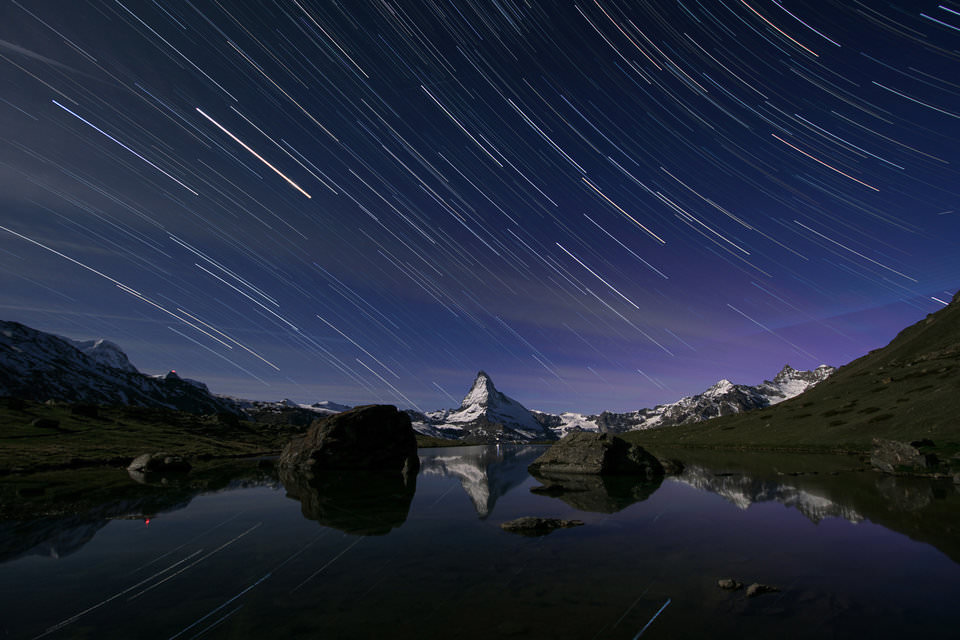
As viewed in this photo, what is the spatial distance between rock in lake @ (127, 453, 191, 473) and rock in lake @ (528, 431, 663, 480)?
48.5 metres

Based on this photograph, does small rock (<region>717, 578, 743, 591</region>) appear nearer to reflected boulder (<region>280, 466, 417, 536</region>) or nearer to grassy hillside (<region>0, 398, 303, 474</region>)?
reflected boulder (<region>280, 466, 417, 536</region>)

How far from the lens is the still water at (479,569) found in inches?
400

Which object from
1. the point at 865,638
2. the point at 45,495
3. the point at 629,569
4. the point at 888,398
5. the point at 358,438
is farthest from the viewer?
the point at 888,398

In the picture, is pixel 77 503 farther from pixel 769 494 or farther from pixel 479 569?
pixel 769 494

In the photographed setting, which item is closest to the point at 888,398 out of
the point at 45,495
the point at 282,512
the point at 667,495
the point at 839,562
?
the point at 667,495

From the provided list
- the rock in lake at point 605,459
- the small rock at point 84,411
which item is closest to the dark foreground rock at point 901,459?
the rock in lake at point 605,459

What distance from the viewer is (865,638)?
30.2 feet

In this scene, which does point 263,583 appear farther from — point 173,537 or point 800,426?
point 800,426

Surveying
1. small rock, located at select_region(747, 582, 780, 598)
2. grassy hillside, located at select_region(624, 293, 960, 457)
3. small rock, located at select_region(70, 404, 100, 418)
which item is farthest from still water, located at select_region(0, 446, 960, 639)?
small rock, located at select_region(70, 404, 100, 418)

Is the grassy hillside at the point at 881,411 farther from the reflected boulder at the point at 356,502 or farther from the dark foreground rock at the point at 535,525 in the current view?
the reflected boulder at the point at 356,502

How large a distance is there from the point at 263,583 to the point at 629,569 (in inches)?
479

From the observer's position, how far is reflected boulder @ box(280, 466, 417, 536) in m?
22.3

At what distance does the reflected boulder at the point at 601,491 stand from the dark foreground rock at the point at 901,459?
79.0 ft

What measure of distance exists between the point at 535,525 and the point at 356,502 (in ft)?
48.6
